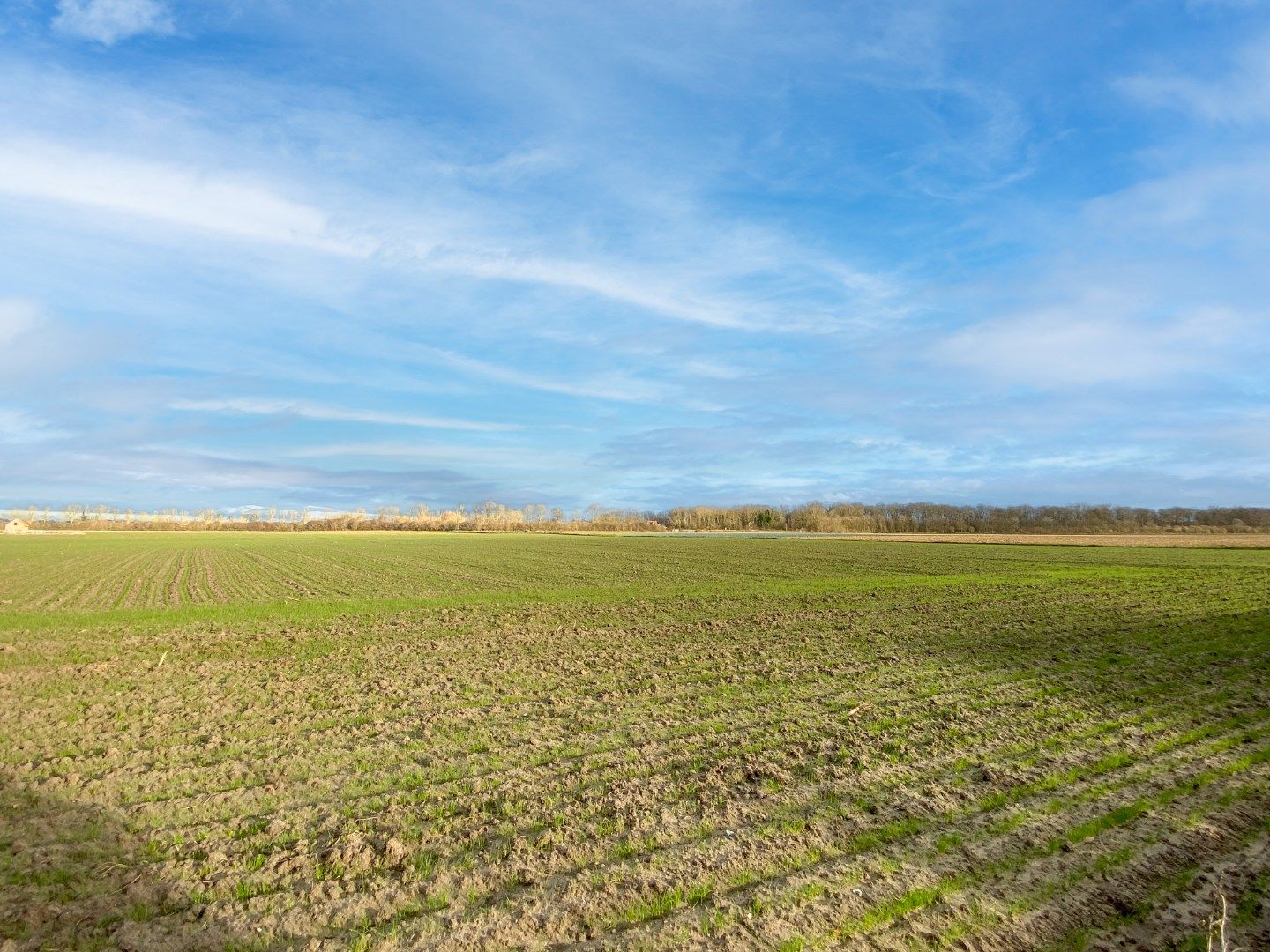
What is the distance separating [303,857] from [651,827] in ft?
9.37

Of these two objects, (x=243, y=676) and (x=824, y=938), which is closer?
(x=824, y=938)

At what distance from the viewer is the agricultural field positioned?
488 cm

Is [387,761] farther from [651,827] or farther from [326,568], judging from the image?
[326,568]

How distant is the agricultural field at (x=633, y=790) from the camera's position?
4.88 m

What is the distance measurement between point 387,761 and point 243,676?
21.2ft

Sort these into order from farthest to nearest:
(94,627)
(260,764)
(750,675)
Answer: (94,627)
(750,675)
(260,764)

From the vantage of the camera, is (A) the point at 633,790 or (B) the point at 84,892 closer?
(B) the point at 84,892

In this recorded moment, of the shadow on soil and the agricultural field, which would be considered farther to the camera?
the agricultural field

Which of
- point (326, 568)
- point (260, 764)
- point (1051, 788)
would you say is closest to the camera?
point (1051, 788)

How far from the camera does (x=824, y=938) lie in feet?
15.0

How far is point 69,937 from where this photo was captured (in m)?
4.64

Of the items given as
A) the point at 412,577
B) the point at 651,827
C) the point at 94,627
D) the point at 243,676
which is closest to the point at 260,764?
the point at 651,827

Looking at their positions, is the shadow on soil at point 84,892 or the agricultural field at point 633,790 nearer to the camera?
the shadow on soil at point 84,892

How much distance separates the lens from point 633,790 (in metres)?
7.07
